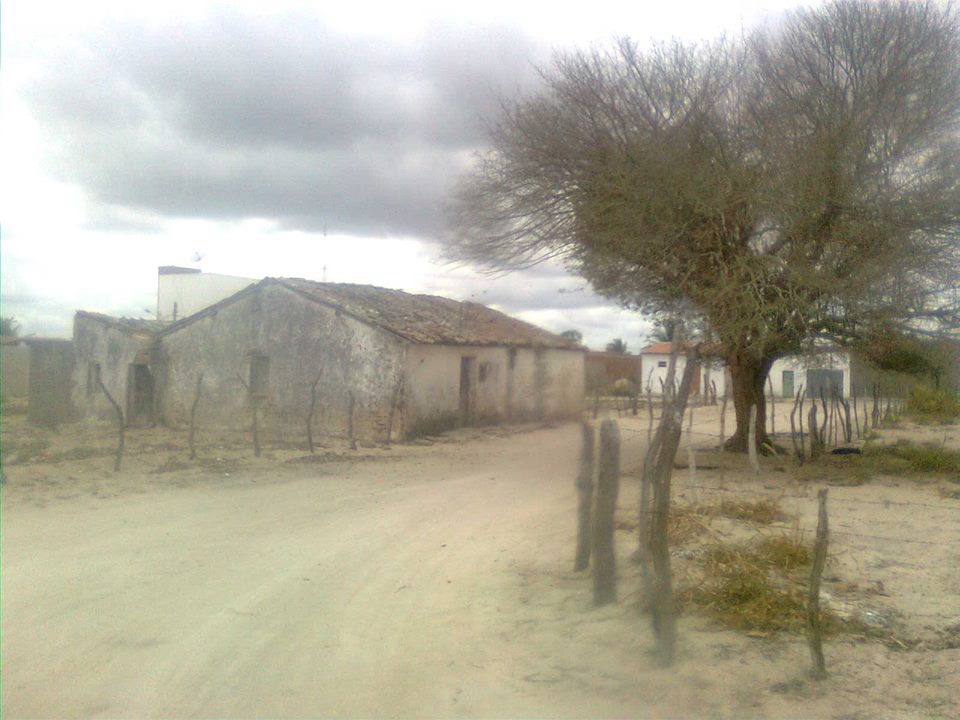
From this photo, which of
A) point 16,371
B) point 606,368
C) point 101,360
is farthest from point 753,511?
point 16,371

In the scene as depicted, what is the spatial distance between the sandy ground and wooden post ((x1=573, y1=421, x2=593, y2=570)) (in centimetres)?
12

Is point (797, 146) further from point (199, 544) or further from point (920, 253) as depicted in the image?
point (199, 544)

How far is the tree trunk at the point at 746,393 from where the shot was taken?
15.9m

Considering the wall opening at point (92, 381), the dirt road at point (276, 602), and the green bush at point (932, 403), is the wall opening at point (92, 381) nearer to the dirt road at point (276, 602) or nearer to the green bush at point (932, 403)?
the dirt road at point (276, 602)

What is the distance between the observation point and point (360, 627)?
614 centimetres

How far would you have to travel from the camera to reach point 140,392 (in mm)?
23016

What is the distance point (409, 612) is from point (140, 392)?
18.7m

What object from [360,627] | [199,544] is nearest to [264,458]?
[199,544]

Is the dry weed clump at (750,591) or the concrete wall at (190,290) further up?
the concrete wall at (190,290)

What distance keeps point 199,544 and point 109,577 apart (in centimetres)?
126

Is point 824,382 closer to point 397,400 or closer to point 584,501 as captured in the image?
point 397,400

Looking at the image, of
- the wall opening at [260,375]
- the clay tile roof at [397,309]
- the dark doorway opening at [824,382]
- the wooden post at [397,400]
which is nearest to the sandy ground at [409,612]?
the clay tile roof at [397,309]

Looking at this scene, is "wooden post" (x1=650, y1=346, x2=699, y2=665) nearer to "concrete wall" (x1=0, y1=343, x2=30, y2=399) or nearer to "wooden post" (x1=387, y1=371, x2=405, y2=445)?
"wooden post" (x1=387, y1=371, x2=405, y2=445)

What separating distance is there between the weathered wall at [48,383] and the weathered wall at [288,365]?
3237 millimetres
